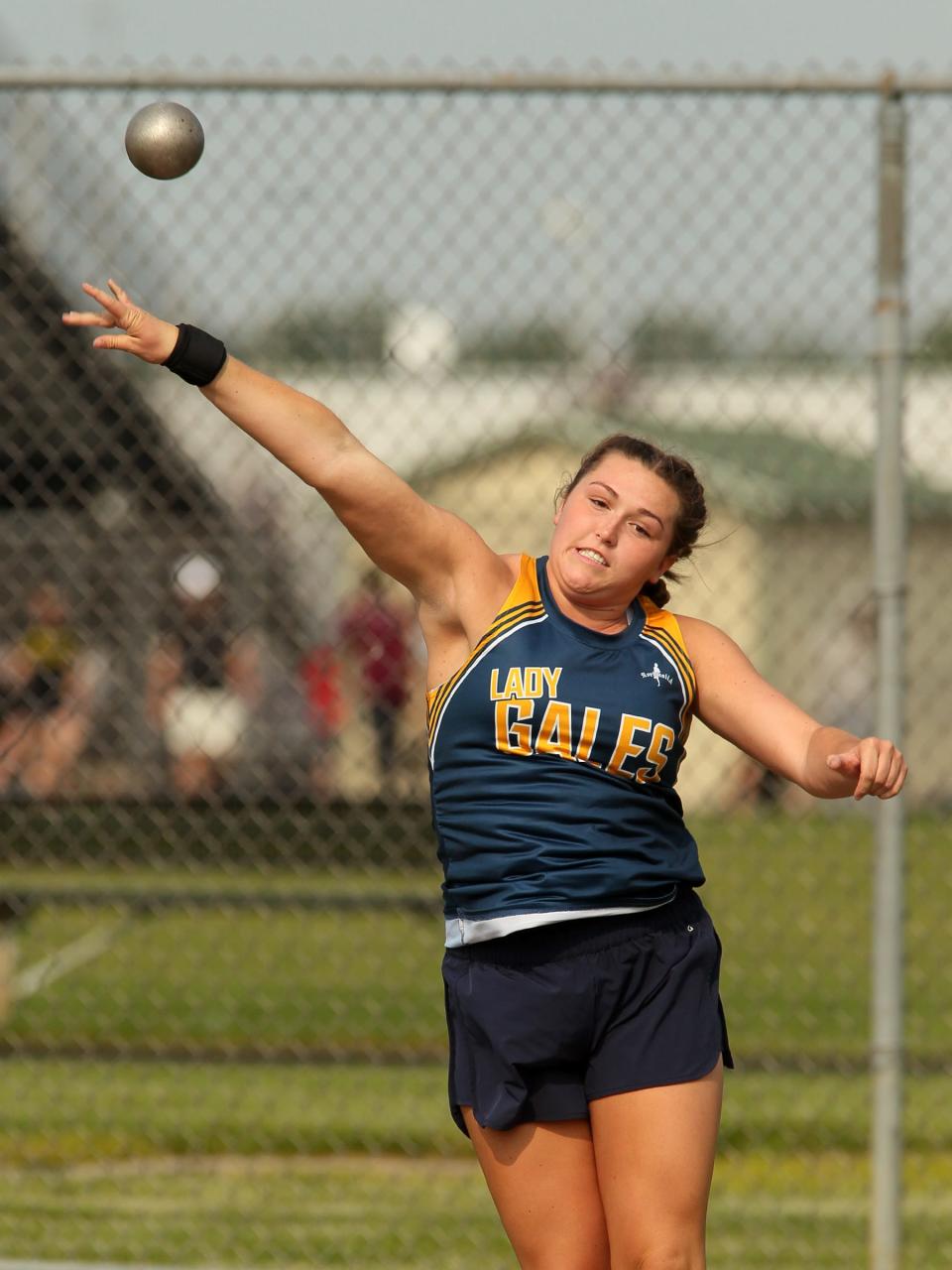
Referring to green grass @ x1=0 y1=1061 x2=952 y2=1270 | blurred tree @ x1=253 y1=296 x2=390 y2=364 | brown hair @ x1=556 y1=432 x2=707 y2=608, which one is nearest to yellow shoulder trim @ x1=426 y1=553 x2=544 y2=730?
brown hair @ x1=556 y1=432 x2=707 y2=608

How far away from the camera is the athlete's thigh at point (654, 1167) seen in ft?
10.0

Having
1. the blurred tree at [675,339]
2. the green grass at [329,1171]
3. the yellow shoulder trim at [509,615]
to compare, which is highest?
the blurred tree at [675,339]

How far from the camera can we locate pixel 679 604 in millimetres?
11516

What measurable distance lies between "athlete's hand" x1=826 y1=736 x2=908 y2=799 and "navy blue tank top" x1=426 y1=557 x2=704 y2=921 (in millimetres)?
340

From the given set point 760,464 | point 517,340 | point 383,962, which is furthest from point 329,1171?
point 760,464

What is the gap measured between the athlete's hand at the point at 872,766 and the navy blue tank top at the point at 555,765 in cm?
34

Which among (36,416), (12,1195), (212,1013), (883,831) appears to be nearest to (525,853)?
(883,831)

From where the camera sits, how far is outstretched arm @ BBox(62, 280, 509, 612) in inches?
121

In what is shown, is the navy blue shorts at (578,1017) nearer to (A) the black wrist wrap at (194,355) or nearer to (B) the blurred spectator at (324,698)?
(A) the black wrist wrap at (194,355)

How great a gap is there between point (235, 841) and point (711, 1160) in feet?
14.7

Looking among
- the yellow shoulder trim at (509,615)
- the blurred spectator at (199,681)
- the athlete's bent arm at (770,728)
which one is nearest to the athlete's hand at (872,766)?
the athlete's bent arm at (770,728)

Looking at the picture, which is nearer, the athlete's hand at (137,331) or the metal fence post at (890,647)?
the athlete's hand at (137,331)

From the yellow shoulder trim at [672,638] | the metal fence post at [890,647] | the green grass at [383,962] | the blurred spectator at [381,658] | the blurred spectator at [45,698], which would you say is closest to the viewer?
the yellow shoulder trim at [672,638]

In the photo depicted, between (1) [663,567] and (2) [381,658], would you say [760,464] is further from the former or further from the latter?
(1) [663,567]
